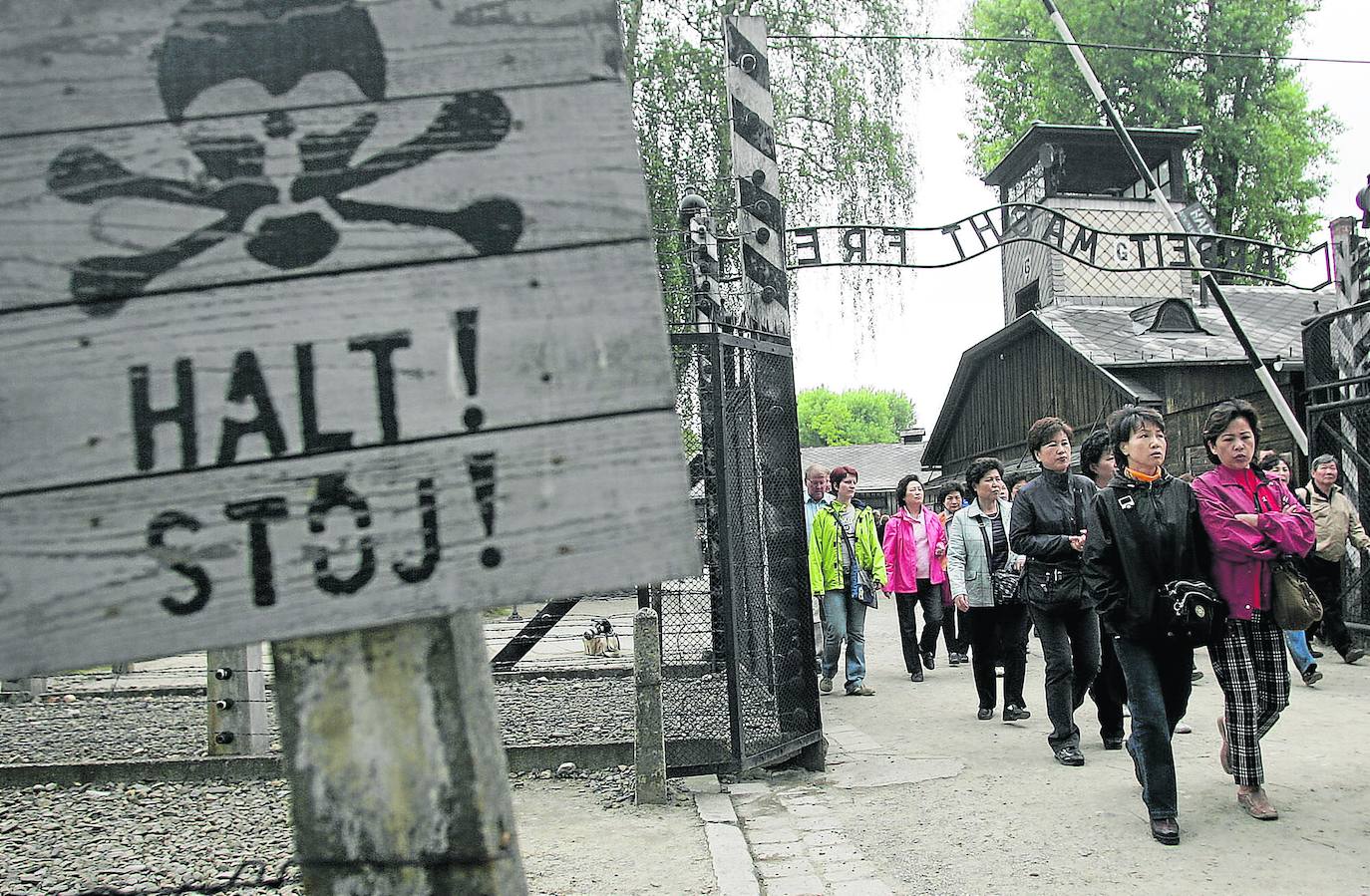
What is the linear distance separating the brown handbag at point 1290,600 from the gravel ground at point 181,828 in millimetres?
2850

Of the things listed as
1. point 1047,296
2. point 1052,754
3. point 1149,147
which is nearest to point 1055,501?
point 1052,754

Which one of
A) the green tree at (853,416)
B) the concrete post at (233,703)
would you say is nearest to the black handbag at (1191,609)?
the concrete post at (233,703)

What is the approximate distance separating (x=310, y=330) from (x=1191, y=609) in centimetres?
446

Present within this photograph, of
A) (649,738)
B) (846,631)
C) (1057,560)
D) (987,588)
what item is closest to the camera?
(649,738)

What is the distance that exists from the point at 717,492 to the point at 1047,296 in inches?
877

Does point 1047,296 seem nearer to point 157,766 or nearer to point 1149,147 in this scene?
point 1149,147

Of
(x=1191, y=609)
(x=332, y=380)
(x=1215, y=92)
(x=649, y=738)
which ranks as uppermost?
(x=1215, y=92)

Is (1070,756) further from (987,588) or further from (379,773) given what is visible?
(379,773)

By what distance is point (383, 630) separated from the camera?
1.37 m

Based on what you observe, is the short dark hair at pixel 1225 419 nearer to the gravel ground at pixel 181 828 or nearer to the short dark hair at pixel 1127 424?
the short dark hair at pixel 1127 424

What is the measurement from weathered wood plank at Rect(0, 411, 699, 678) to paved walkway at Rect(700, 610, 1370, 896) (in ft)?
11.6

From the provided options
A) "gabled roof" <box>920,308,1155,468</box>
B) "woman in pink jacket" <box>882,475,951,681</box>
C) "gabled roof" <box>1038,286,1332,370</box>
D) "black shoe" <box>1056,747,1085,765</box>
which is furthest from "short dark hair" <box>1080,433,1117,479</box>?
"gabled roof" <box>1038,286,1332,370</box>

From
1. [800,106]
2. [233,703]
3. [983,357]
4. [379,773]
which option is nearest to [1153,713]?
[379,773]

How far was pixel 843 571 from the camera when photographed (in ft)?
31.6
